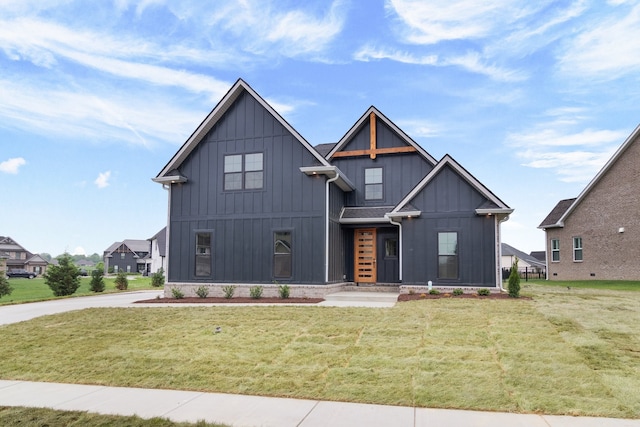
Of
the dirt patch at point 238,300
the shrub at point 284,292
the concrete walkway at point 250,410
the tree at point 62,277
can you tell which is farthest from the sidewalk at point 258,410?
the tree at point 62,277

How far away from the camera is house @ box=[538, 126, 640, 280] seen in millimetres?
25234

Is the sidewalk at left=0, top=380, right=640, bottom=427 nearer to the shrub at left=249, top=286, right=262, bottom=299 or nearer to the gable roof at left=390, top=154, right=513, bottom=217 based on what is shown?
the shrub at left=249, top=286, right=262, bottom=299

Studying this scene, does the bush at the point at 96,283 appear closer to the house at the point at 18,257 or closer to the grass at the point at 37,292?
the grass at the point at 37,292

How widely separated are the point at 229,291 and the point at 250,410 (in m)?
10.8

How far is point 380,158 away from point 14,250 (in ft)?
252

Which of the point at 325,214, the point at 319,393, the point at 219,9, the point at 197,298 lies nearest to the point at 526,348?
the point at 319,393

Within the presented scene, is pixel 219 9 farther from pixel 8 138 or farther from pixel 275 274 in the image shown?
pixel 8 138

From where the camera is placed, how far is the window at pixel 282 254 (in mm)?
15852

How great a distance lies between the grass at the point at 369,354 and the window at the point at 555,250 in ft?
64.0

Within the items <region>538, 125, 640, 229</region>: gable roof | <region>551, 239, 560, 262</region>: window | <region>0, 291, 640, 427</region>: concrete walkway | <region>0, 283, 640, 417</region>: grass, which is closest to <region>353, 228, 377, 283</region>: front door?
<region>0, 283, 640, 417</region>: grass

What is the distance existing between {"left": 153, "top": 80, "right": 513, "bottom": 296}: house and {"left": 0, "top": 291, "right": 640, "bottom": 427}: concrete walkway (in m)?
9.61

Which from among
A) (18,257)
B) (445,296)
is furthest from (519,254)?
(18,257)

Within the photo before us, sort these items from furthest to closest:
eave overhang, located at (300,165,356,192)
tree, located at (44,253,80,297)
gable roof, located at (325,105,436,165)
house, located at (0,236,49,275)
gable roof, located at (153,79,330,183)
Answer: house, located at (0,236,49,275) < tree, located at (44,253,80,297) < gable roof, located at (325,105,436,165) < gable roof, located at (153,79,330,183) < eave overhang, located at (300,165,356,192)

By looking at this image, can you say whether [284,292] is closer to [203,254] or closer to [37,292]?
[203,254]
